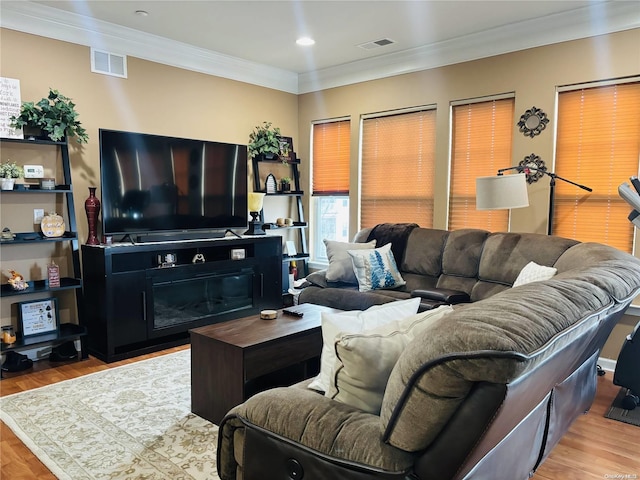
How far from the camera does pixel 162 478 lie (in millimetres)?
2174

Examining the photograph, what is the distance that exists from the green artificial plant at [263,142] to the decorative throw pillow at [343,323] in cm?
381

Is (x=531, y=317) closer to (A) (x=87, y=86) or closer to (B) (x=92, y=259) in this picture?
(B) (x=92, y=259)

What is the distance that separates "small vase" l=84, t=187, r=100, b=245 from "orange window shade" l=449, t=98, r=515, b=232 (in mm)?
3327

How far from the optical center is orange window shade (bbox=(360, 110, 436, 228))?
15.9 feet

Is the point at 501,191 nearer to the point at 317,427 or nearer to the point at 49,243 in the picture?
the point at 317,427

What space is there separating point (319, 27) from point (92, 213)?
2558mm

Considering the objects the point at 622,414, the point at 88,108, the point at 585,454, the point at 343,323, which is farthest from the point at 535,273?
the point at 88,108

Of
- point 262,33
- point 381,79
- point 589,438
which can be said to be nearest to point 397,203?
point 381,79

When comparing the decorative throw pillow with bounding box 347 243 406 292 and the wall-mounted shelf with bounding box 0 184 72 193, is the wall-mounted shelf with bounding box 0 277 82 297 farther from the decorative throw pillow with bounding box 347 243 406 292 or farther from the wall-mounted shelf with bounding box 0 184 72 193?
the decorative throw pillow with bounding box 347 243 406 292

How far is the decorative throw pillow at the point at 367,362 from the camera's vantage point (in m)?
1.43

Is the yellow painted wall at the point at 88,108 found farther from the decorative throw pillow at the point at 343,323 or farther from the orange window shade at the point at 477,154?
the decorative throw pillow at the point at 343,323

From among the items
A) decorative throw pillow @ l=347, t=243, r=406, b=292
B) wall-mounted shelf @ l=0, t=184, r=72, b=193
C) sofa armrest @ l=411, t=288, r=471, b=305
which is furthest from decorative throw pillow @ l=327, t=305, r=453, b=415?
wall-mounted shelf @ l=0, t=184, r=72, b=193

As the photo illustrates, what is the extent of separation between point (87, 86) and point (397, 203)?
3216 millimetres

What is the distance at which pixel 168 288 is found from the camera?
4215 millimetres
